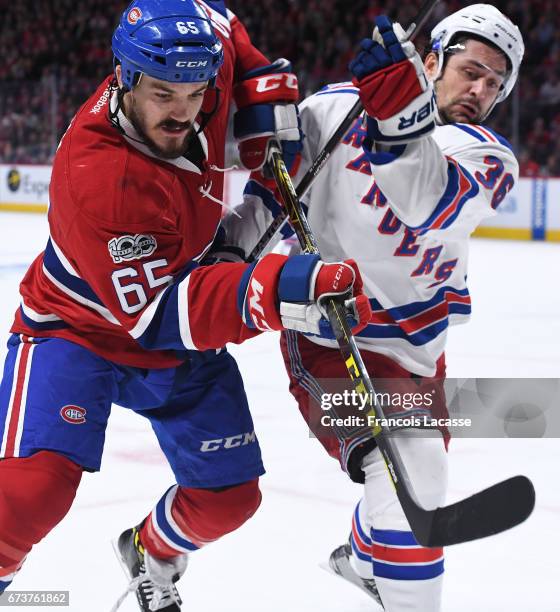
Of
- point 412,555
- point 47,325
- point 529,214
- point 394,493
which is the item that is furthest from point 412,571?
point 529,214

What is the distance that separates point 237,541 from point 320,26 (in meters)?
9.48

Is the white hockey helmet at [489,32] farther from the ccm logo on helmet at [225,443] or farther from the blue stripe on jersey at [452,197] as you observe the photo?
the ccm logo on helmet at [225,443]

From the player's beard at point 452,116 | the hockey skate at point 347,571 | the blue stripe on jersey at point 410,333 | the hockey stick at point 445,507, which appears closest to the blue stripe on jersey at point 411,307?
the blue stripe on jersey at point 410,333

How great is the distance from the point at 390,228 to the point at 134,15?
59 cm

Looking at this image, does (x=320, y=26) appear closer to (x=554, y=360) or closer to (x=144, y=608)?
(x=554, y=360)

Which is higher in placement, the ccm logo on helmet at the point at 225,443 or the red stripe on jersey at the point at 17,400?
the red stripe on jersey at the point at 17,400

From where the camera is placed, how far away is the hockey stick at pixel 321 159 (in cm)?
173

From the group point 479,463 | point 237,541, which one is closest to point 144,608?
point 237,541

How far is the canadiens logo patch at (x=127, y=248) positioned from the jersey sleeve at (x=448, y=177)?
0.38 metres

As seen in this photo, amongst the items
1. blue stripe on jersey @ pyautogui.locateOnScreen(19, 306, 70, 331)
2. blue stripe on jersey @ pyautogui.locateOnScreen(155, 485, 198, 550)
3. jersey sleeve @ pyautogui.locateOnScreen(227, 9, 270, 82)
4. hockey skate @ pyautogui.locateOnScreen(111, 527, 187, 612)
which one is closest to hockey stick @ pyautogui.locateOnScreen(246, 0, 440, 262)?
jersey sleeve @ pyautogui.locateOnScreen(227, 9, 270, 82)

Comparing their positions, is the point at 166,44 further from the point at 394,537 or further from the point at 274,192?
the point at 394,537

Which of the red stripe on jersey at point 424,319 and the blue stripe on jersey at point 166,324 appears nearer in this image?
the blue stripe on jersey at point 166,324

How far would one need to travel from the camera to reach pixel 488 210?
1.81 m

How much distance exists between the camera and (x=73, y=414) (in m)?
1.78
